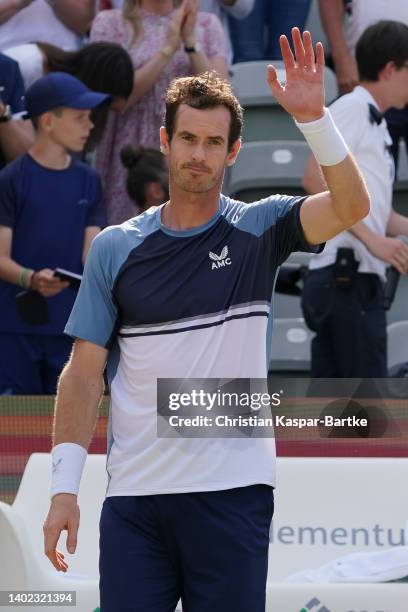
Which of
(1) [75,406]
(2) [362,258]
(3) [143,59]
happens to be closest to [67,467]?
(1) [75,406]

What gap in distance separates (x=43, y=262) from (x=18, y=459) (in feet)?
3.74

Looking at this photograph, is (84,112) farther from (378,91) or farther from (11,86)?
(378,91)

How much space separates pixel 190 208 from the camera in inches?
128

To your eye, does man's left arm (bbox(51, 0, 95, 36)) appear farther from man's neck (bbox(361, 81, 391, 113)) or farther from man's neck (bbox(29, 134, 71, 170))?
man's neck (bbox(361, 81, 391, 113))

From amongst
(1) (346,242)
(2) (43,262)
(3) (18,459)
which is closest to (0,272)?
(2) (43,262)

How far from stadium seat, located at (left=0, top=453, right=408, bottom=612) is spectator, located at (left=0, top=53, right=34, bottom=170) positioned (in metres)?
2.27

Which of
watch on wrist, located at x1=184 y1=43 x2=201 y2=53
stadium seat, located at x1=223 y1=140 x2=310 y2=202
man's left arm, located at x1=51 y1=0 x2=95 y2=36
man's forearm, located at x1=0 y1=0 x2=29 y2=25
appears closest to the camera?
watch on wrist, located at x1=184 y1=43 x2=201 y2=53

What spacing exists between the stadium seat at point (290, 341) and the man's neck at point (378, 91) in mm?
1434

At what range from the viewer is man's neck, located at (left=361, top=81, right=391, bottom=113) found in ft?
20.3

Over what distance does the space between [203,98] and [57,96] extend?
3.12 metres

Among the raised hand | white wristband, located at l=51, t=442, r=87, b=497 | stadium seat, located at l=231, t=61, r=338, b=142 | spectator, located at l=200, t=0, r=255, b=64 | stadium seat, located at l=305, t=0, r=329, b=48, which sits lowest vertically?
white wristband, located at l=51, t=442, r=87, b=497

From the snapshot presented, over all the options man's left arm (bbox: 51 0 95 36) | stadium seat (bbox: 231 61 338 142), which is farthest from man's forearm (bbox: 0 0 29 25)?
stadium seat (bbox: 231 61 338 142)

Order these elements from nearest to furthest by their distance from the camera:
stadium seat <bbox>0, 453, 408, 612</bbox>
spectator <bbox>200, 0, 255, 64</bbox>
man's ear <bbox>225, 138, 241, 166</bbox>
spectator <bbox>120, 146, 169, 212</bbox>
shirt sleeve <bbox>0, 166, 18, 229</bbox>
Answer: man's ear <bbox>225, 138, 241, 166</bbox> < stadium seat <bbox>0, 453, 408, 612</bbox> < shirt sleeve <bbox>0, 166, 18, 229</bbox> < spectator <bbox>120, 146, 169, 212</bbox> < spectator <bbox>200, 0, 255, 64</bbox>

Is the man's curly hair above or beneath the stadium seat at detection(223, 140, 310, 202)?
beneath
